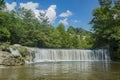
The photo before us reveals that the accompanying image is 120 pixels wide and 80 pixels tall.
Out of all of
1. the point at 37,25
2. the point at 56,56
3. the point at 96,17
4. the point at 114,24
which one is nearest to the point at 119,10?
the point at 114,24

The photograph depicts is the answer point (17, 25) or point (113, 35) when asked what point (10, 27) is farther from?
point (113, 35)

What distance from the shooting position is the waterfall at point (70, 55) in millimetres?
34169

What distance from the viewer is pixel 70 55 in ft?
Result: 120

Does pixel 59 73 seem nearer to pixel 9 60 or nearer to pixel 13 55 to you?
pixel 9 60

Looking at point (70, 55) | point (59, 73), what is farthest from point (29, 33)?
point (59, 73)

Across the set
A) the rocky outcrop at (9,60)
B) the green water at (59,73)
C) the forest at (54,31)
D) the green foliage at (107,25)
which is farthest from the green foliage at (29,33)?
the green water at (59,73)

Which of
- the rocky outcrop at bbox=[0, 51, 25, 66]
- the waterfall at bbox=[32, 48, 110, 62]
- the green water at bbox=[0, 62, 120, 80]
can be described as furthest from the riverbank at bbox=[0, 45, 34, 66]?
the green water at bbox=[0, 62, 120, 80]

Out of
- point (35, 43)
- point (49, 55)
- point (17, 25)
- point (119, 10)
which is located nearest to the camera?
point (49, 55)

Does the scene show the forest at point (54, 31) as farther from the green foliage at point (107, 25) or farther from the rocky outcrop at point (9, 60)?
the rocky outcrop at point (9, 60)

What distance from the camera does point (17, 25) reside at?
43.2m

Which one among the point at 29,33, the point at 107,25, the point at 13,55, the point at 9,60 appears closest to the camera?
the point at 9,60

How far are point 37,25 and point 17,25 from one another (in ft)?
34.7

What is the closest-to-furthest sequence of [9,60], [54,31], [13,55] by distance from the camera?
[9,60] → [13,55] → [54,31]

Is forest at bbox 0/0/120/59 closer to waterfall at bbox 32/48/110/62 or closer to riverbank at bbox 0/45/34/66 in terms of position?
waterfall at bbox 32/48/110/62
